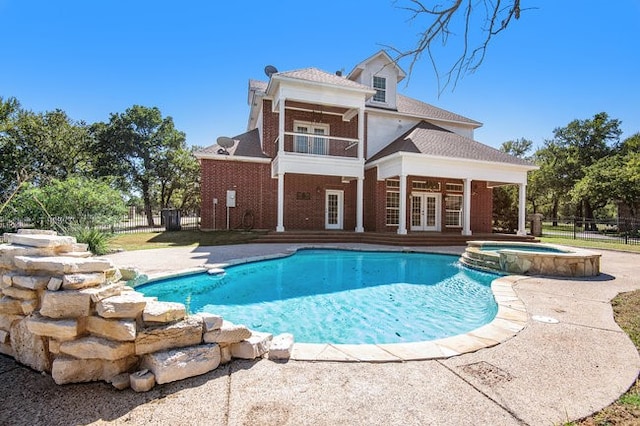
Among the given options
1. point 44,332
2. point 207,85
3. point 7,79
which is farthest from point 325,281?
point 7,79

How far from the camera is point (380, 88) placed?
17281 millimetres

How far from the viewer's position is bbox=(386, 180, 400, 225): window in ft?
50.9

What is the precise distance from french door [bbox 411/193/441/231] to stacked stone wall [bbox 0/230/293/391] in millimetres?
14696

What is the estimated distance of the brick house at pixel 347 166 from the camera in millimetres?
13641

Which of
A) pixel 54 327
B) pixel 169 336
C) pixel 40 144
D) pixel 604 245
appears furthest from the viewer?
pixel 40 144

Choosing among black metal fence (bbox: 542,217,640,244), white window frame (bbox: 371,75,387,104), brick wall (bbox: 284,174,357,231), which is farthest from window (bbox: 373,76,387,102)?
black metal fence (bbox: 542,217,640,244)

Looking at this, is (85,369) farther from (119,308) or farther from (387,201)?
(387,201)

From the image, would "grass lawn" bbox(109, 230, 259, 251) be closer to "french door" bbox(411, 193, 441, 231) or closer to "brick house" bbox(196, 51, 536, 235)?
"brick house" bbox(196, 51, 536, 235)

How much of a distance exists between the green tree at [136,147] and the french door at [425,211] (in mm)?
21519

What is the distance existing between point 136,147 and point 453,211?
26.1 metres

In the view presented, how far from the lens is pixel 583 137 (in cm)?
3384

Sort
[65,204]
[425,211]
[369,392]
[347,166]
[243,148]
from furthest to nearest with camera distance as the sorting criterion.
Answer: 1. [425,211]
2. [243,148]
3. [347,166]
4. [65,204]
5. [369,392]

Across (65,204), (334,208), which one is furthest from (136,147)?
(334,208)

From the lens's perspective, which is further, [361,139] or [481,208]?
[481,208]
